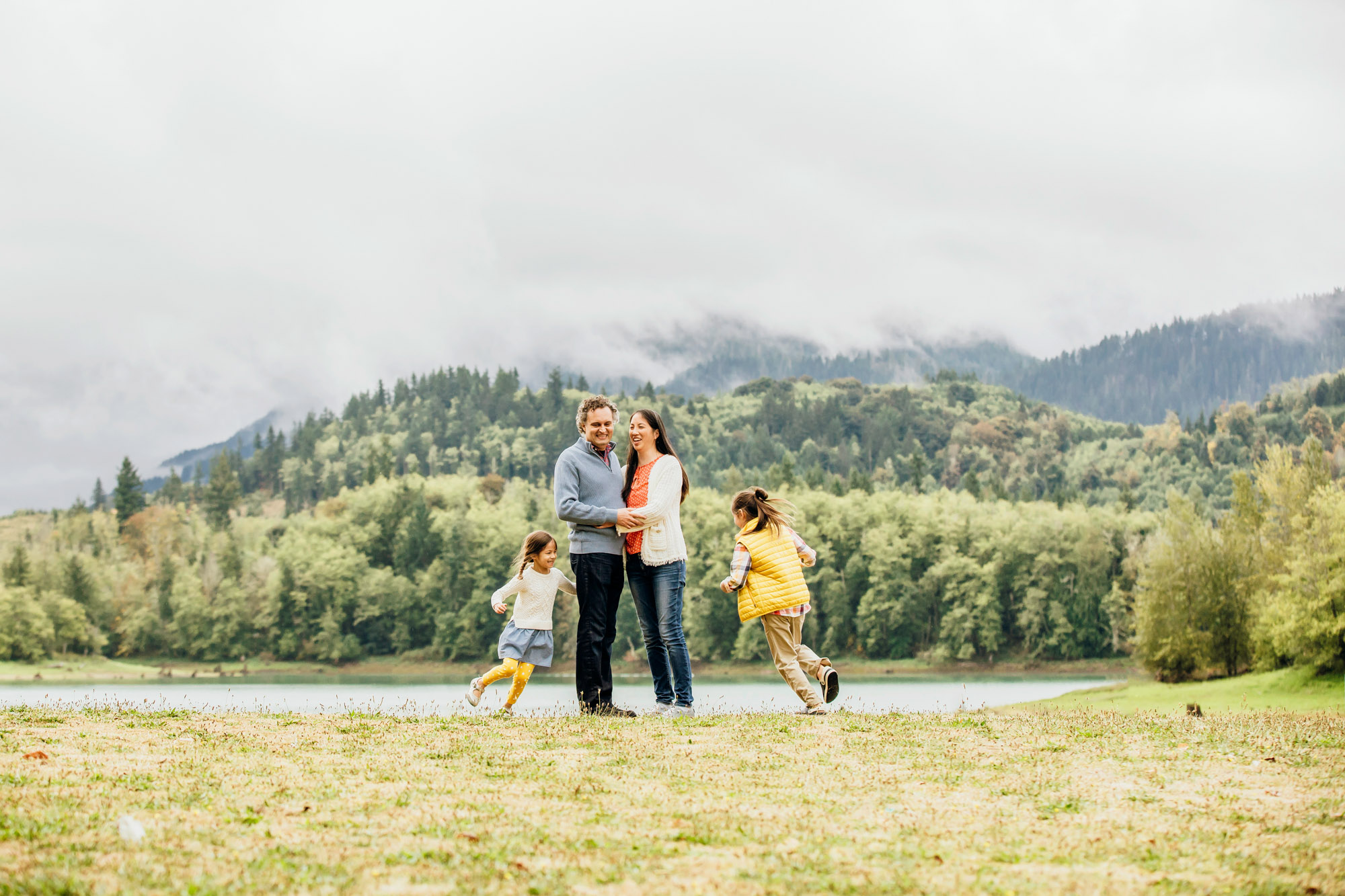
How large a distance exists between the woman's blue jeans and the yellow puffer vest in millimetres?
821

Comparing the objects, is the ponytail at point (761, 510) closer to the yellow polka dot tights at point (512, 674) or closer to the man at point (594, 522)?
the man at point (594, 522)

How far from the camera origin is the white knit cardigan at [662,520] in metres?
11.0

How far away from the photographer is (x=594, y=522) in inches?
433

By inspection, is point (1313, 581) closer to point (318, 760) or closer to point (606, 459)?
point (606, 459)

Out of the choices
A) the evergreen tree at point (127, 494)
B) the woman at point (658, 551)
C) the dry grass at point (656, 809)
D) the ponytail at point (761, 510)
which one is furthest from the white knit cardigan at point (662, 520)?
the evergreen tree at point (127, 494)

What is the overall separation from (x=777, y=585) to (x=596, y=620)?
2.10m

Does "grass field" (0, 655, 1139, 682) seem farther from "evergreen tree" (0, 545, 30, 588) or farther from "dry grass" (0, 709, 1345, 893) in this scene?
"dry grass" (0, 709, 1345, 893)

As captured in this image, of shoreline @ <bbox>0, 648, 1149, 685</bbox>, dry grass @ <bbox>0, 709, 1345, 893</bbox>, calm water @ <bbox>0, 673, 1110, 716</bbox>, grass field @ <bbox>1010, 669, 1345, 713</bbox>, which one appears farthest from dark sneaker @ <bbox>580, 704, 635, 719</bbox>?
shoreline @ <bbox>0, 648, 1149, 685</bbox>

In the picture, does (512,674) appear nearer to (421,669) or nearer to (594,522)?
(594,522)

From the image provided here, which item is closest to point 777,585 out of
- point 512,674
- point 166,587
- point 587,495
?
point 587,495

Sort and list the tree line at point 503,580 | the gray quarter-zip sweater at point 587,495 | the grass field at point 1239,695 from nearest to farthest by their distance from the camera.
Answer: the gray quarter-zip sweater at point 587,495
the grass field at point 1239,695
the tree line at point 503,580

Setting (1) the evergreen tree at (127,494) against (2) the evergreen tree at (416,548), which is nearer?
(2) the evergreen tree at (416,548)

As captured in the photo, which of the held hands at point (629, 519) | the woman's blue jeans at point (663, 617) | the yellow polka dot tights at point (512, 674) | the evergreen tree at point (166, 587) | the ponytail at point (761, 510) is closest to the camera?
the held hands at point (629, 519)

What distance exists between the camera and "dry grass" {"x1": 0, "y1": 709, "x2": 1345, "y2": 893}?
204 inches
